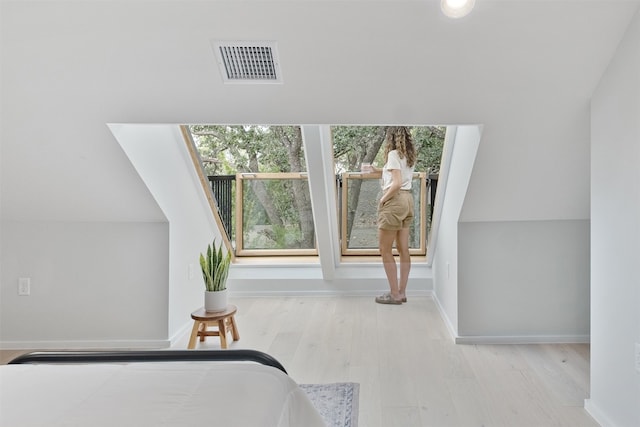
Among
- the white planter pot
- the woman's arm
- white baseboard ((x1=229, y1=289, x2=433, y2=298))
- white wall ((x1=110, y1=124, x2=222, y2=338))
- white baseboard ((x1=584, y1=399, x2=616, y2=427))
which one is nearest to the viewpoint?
white baseboard ((x1=584, y1=399, x2=616, y2=427))

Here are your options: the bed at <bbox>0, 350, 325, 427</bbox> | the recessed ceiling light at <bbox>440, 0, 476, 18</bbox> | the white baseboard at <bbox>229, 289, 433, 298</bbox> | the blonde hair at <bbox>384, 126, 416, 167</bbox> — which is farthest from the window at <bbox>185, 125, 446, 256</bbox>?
the bed at <bbox>0, 350, 325, 427</bbox>

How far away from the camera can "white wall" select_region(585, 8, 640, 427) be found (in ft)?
5.42

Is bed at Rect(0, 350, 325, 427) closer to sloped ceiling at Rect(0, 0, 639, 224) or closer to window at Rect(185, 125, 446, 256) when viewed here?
sloped ceiling at Rect(0, 0, 639, 224)

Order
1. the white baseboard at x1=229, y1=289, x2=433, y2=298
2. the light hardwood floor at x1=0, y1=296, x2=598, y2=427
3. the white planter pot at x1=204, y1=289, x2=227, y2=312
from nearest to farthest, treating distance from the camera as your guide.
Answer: the light hardwood floor at x1=0, y1=296, x2=598, y2=427 < the white planter pot at x1=204, y1=289, x2=227, y2=312 < the white baseboard at x1=229, y1=289, x2=433, y2=298

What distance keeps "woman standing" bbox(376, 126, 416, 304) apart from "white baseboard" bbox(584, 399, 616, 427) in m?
1.87

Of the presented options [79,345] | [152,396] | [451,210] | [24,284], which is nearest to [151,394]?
[152,396]

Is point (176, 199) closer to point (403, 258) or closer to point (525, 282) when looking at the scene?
point (403, 258)

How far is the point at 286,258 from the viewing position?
4.10 metres

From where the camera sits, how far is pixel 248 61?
1.93 m

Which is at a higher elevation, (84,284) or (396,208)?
(396,208)

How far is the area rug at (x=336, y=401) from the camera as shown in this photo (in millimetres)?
1910

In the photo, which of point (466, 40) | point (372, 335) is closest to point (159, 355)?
point (466, 40)

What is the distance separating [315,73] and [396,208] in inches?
74.1

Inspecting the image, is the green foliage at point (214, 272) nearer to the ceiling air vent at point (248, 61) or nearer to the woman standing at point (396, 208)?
the ceiling air vent at point (248, 61)
